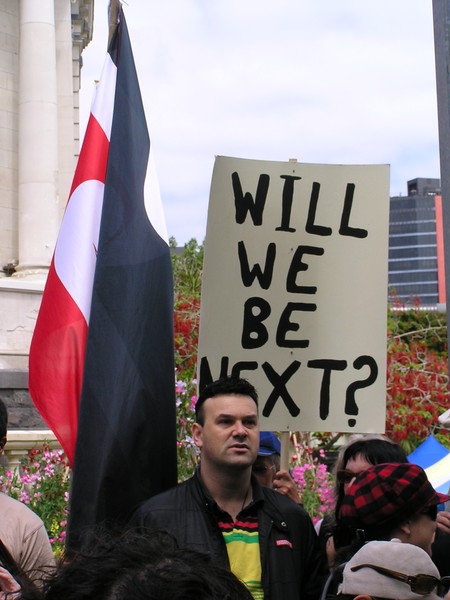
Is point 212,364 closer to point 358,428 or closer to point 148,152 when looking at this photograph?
point 358,428

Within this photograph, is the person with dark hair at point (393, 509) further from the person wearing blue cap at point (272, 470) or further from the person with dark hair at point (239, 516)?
the person wearing blue cap at point (272, 470)

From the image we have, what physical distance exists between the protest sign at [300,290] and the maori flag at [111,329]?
0.26m

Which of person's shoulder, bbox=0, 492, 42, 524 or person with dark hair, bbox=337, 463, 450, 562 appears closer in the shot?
person with dark hair, bbox=337, 463, 450, 562

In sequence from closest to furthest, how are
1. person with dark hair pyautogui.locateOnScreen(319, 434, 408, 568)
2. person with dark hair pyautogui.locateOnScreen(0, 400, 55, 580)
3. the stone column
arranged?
person with dark hair pyautogui.locateOnScreen(0, 400, 55, 580)
person with dark hair pyautogui.locateOnScreen(319, 434, 408, 568)
the stone column

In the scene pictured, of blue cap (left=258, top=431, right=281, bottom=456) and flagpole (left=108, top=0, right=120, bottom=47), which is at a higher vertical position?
flagpole (left=108, top=0, right=120, bottom=47)

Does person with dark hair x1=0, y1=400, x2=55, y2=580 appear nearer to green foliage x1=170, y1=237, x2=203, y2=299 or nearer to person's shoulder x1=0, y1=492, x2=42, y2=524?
person's shoulder x1=0, y1=492, x2=42, y2=524

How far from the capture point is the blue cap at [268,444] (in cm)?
487

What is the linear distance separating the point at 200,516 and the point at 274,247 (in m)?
1.72

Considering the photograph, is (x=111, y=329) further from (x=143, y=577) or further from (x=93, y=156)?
(x=143, y=577)

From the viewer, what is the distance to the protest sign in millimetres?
4816

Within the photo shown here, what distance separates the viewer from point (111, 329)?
4582 mm

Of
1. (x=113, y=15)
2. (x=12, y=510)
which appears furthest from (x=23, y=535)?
(x=113, y=15)

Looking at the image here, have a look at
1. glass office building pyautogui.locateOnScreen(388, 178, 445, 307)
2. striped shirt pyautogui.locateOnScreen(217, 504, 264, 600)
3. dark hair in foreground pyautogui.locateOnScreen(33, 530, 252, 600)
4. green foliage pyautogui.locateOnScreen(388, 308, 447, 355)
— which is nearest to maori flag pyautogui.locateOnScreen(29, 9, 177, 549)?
striped shirt pyautogui.locateOnScreen(217, 504, 264, 600)

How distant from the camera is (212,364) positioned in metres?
4.78
